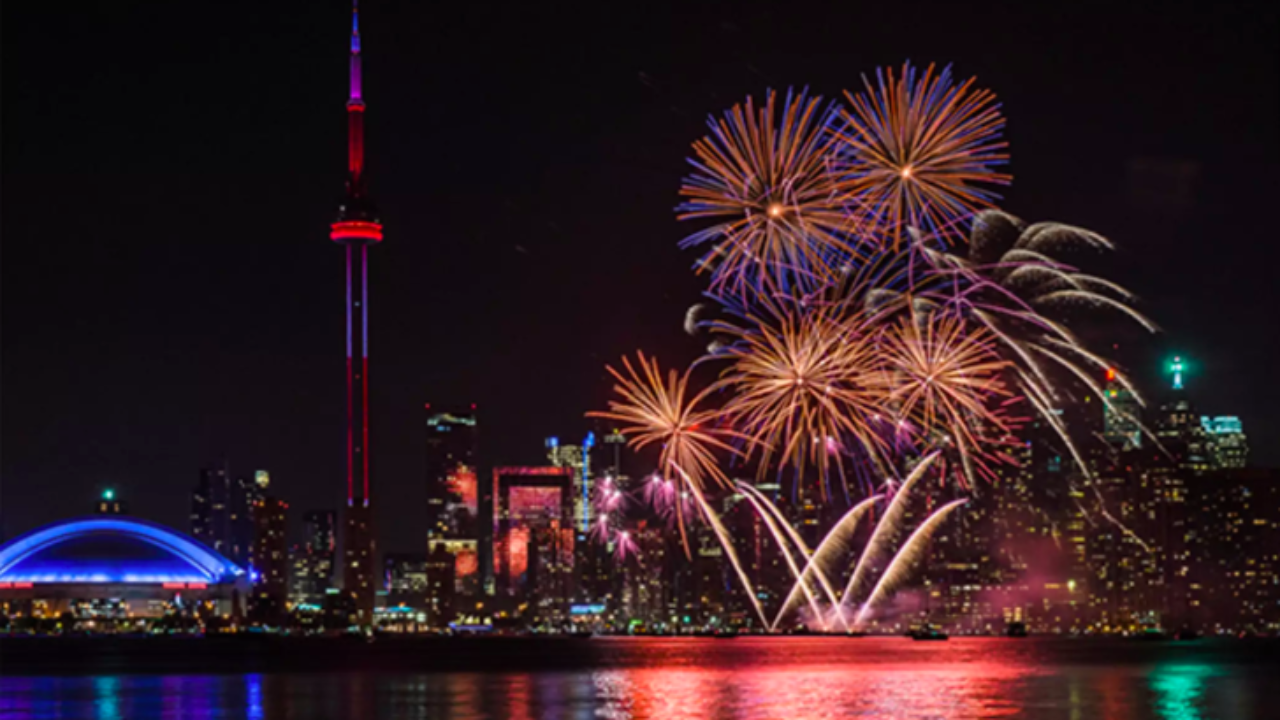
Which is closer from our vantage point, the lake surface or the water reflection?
the water reflection

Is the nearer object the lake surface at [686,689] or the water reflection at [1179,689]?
the water reflection at [1179,689]

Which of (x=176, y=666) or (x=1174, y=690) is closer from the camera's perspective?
(x=1174, y=690)

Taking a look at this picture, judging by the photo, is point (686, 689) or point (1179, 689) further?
point (1179, 689)

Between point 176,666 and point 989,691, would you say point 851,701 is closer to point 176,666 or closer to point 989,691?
point 989,691

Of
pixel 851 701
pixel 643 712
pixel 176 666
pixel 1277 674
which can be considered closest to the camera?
pixel 643 712

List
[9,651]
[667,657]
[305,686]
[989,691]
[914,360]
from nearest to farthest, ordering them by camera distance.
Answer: [914,360] → [989,691] → [305,686] → [667,657] → [9,651]

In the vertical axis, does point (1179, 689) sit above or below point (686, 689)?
below

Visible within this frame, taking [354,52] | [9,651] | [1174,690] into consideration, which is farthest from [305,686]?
[354,52]

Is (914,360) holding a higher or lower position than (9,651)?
higher
